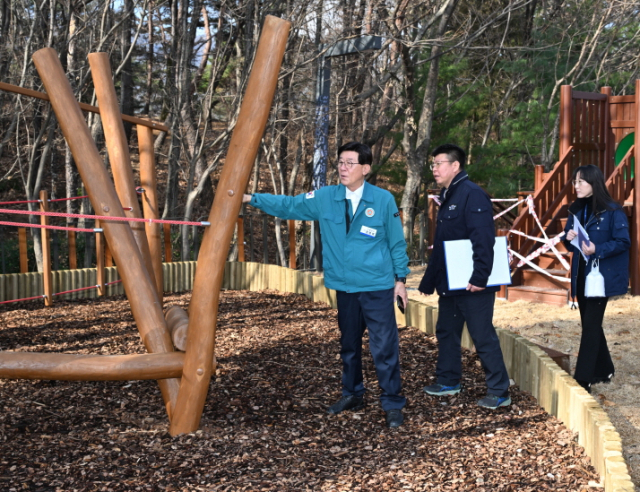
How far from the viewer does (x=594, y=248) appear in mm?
4152

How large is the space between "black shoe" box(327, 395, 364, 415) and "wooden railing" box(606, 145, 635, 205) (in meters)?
5.78

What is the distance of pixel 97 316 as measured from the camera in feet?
22.6

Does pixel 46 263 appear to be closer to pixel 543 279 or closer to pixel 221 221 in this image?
pixel 221 221

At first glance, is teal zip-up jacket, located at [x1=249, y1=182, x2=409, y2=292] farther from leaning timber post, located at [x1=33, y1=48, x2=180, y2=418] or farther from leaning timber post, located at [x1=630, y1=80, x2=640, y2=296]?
leaning timber post, located at [x1=630, y1=80, x2=640, y2=296]

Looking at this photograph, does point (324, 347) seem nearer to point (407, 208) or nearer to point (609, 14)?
point (407, 208)

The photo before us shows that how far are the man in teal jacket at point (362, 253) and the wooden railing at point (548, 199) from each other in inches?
201

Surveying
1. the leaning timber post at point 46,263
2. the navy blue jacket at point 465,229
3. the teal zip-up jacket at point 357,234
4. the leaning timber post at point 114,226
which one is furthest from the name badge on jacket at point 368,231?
the leaning timber post at point 46,263

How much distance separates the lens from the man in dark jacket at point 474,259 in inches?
150

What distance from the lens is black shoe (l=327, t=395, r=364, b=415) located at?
3858 millimetres

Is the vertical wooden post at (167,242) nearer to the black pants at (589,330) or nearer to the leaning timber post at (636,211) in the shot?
the leaning timber post at (636,211)

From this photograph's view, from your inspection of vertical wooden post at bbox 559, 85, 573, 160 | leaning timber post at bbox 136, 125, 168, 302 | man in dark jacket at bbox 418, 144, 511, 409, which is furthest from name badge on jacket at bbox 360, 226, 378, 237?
vertical wooden post at bbox 559, 85, 573, 160

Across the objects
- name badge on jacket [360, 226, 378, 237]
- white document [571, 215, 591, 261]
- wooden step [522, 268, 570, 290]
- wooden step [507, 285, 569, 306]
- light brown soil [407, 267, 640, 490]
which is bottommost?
light brown soil [407, 267, 640, 490]

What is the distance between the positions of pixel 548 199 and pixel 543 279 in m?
1.20

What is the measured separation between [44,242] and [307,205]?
179 inches
